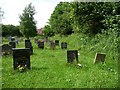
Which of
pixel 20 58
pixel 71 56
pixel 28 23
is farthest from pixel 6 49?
pixel 28 23

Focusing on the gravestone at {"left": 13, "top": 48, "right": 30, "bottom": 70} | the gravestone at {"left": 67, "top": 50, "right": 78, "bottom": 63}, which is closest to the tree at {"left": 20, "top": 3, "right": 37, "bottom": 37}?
the gravestone at {"left": 67, "top": 50, "right": 78, "bottom": 63}

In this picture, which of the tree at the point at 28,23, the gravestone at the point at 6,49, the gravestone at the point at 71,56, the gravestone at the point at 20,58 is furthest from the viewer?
the tree at the point at 28,23

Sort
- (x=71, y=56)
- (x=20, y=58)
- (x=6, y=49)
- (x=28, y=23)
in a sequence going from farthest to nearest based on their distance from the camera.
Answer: (x=28, y=23) → (x=6, y=49) → (x=71, y=56) → (x=20, y=58)

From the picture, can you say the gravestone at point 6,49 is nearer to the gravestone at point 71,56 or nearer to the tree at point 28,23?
the gravestone at point 71,56

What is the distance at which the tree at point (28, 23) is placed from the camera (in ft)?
179

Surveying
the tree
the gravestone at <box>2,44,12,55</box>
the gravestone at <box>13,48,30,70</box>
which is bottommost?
the gravestone at <box>13,48,30,70</box>

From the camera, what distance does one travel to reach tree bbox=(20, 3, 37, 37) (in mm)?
54594

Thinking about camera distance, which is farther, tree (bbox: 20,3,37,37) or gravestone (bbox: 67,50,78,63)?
tree (bbox: 20,3,37,37)

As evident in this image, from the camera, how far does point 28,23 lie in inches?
2176

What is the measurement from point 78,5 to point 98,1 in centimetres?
281

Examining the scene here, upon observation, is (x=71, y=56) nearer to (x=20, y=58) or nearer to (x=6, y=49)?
(x=20, y=58)

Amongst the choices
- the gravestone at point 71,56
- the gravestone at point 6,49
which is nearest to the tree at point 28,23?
the gravestone at point 6,49

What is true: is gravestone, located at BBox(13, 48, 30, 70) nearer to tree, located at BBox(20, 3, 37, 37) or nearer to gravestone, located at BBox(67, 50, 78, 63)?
gravestone, located at BBox(67, 50, 78, 63)

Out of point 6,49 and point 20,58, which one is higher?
point 6,49
